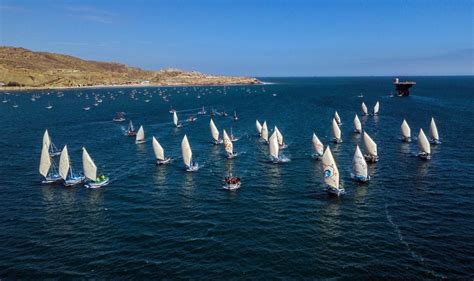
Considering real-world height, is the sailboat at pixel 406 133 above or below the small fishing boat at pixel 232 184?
above

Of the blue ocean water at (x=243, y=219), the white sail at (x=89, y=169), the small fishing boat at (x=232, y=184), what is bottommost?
the blue ocean water at (x=243, y=219)

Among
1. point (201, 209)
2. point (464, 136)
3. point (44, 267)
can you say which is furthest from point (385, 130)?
point (44, 267)

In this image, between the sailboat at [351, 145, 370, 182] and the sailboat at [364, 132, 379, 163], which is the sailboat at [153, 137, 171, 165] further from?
the sailboat at [364, 132, 379, 163]

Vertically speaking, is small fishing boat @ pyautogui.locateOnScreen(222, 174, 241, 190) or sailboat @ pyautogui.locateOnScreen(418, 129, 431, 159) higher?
sailboat @ pyautogui.locateOnScreen(418, 129, 431, 159)

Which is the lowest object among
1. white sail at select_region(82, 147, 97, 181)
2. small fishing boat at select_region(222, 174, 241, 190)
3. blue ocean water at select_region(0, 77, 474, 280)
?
blue ocean water at select_region(0, 77, 474, 280)

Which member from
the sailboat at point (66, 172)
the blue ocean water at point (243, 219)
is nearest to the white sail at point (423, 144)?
the blue ocean water at point (243, 219)

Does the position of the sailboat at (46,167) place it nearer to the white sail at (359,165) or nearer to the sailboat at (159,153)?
the sailboat at (159,153)

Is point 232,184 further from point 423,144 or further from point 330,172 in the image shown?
point 423,144

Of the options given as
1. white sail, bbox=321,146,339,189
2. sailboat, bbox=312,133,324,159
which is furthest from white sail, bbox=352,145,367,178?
sailboat, bbox=312,133,324,159

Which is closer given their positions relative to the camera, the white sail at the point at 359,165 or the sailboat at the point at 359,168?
the sailboat at the point at 359,168

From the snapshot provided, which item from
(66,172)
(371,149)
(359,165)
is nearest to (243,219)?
(359,165)

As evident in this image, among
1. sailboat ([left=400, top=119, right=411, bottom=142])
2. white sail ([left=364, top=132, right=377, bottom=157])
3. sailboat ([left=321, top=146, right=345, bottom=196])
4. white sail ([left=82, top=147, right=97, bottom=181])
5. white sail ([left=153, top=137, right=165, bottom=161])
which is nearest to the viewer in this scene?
sailboat ([left=321, top=146, right=345, bottom=196])

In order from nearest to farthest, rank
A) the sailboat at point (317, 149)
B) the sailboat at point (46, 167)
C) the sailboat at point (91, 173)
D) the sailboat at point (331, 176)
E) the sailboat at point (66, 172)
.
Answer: the sailboat at point (331, 176) → the sailboat at point (91, 173) → the sailboat at point (66, 172) → the sailboat at point (46, 167) → the sailboat at point (317, 149)
